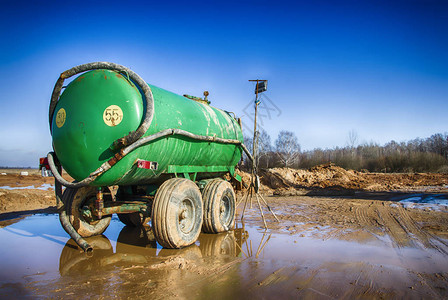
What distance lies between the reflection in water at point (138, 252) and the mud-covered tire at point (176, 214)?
255 millimetres

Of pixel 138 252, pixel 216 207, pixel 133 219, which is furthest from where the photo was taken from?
pixel 133 219

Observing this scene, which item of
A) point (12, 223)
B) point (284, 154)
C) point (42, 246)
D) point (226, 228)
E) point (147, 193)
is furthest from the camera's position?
point (284, 154)

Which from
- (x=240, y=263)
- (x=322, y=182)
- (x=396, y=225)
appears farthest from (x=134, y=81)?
(x=322, y=182)

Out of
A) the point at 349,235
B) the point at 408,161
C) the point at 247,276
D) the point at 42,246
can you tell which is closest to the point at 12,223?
the point at 42,246

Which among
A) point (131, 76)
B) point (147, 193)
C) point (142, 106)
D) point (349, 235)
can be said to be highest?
point (131, 76)

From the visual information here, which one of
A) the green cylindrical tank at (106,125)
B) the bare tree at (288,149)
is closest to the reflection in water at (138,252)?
the green cylindrical tank at (106,125)

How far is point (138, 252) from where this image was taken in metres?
5.14

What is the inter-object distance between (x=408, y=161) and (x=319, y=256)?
113 ft

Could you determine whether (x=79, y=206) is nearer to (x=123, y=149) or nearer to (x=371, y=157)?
(x=123, y=149)

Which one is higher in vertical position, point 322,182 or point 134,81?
point 134,81

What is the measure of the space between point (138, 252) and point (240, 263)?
1893 mm

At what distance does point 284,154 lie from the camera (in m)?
46.8

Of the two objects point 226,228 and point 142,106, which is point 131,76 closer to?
point 142,106

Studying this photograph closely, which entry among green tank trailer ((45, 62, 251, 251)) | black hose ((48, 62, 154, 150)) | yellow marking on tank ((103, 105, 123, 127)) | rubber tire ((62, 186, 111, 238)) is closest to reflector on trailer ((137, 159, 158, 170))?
green tank trailer ((45, 62, 251, 251))
